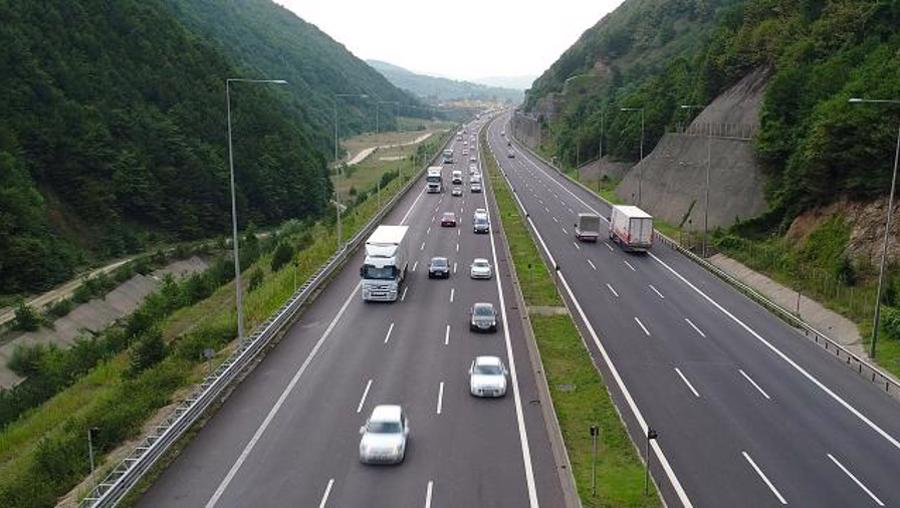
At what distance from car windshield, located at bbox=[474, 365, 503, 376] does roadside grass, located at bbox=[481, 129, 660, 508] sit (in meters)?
2.13

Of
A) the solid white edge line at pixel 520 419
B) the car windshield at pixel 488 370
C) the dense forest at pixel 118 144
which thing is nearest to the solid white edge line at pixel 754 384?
the solid white edge line at pixel 520 419

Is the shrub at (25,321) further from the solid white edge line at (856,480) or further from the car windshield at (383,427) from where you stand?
the solid white edge line at (856,480)

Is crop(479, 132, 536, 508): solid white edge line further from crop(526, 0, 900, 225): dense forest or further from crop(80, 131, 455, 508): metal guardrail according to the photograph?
crop(526, 0, 900, 225): dense forest

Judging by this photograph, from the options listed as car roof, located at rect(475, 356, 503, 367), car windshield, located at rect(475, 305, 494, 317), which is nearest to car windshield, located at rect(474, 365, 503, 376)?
car roof, located at rect(475, 356, 503, 367)

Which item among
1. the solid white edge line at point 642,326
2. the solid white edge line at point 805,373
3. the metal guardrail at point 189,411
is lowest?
the solid white edge line at point 805,373

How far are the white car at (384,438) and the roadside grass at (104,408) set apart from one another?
24.4 feet

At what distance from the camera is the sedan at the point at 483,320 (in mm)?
35844

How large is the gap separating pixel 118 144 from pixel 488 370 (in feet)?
260

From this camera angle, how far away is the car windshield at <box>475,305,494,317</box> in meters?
36.2

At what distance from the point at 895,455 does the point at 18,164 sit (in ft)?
259

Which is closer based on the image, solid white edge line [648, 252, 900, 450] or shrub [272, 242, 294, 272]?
solid white edge line [648, 252, 900, 450]

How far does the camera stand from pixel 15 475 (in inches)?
923

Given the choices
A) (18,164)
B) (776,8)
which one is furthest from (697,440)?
(18,164)

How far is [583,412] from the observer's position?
25828 millimetres
